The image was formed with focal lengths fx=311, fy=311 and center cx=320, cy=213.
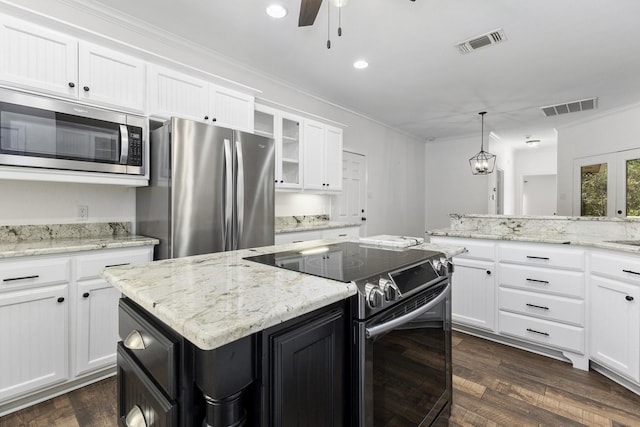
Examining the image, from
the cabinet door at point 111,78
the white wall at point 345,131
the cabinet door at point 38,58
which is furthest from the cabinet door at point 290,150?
the cabinet door at point 38,58

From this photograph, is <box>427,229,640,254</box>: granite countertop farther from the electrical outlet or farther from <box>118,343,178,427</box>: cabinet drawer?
the electrical outlet

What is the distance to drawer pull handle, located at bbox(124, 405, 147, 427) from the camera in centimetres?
100

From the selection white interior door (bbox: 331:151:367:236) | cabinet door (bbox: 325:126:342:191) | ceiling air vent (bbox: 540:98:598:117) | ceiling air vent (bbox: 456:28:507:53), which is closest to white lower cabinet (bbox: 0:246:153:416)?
cabinet door (bbox: 325:126:342:191)

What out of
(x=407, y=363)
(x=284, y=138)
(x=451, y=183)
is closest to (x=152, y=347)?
(x=407, y=363)

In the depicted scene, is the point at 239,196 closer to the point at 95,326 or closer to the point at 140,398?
the point at 95,326

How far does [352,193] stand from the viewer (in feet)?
16.7

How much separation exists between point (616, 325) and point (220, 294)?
2.71 metres

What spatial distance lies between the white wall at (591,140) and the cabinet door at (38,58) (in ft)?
23.0

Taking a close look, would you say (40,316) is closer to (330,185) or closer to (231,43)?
(231,43)

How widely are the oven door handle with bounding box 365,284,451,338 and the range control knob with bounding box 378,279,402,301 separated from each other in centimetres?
10

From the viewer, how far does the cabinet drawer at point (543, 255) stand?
2418 mm

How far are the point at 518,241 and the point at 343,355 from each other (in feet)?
7.53

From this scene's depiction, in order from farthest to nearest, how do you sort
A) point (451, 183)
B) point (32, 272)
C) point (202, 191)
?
point (451, 183) < point (202, 191) < point (32, 272)

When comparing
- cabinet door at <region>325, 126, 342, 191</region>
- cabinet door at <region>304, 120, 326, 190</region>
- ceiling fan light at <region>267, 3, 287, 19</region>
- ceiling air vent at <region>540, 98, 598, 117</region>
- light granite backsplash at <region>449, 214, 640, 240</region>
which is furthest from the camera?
ceiling air vent at <region>540, 98, 598, 117</region>
